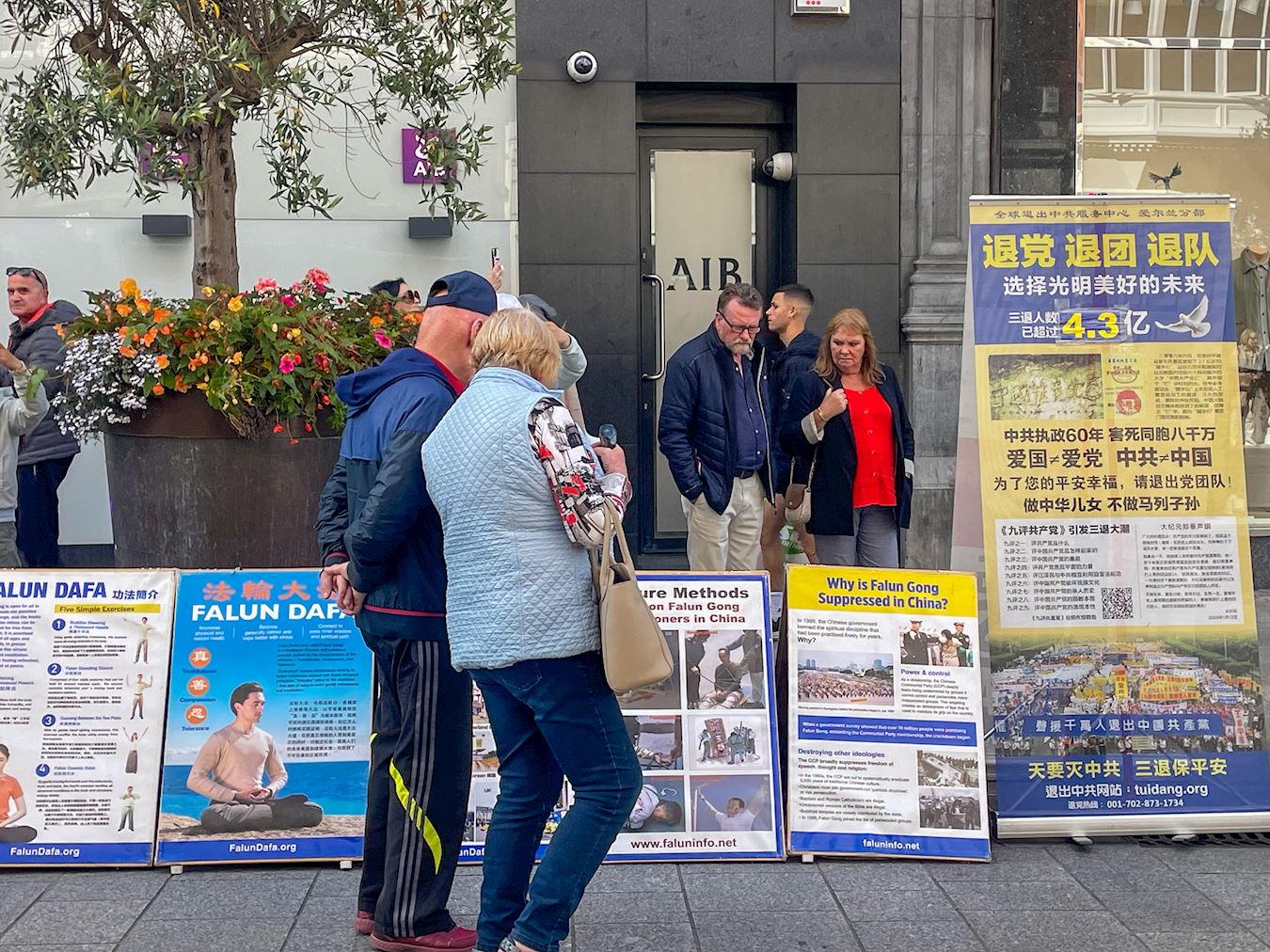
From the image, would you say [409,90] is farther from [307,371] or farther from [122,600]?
[122,600]

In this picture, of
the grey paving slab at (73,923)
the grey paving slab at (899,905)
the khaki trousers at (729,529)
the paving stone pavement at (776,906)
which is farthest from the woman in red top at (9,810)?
the khaki trousers at (729,529)

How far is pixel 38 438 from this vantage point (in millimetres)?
7633

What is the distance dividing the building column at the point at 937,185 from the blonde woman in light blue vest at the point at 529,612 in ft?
19.3

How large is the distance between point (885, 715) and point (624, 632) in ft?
5.44

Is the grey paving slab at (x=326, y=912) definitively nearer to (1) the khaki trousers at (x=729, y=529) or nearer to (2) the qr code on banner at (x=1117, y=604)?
(2) the qr code on banner at (x=1117, y=604)

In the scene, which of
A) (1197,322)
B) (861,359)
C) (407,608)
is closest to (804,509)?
(861,359)

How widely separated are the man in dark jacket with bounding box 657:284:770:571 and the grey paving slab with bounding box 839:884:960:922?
278cm

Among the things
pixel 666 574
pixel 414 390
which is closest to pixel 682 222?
pixel 666 574

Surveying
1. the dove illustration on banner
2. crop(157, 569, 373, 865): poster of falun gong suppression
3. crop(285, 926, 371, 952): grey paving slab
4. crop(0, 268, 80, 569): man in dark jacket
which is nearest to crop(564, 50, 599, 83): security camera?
crop(0, 268, 80, 569): man in dark jacket

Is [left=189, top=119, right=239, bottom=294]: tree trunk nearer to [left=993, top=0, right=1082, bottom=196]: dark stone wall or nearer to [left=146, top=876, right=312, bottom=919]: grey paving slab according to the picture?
[left=146, top=876, right=312, bottom=919]: grey paving slab

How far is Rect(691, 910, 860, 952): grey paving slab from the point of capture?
4.04m

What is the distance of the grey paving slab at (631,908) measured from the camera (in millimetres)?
4230

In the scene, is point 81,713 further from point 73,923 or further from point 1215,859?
point 1215,859

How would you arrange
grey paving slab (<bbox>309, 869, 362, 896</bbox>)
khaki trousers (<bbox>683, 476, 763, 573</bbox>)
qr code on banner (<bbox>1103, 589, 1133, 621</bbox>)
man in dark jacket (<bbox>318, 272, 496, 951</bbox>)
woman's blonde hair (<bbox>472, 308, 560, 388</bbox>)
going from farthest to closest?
khaki trousers (<bbox>683, 476, 763, 573</bbox>) → qr code on banner (<bbox>1103, 589, 1133, 621</bbox>) → grey paving slab (<bbox>309, 869, 362, 896</bbox>) → man in dark jacket (<bbox>318, 272, 496, 951</bbox>) → woman's blonde hair (<bbox>472, 308, 560, 388</bbox>)
